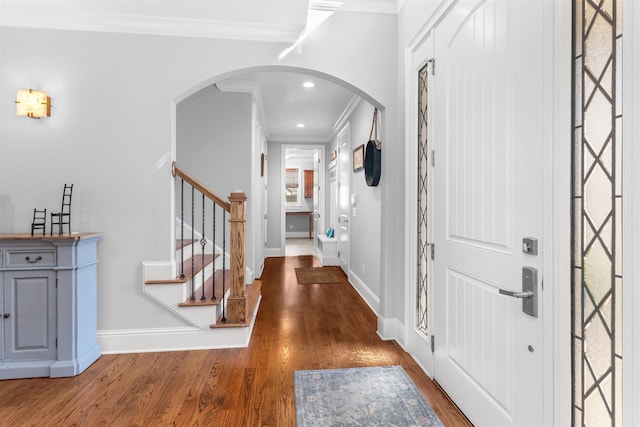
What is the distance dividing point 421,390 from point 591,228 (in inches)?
56.8

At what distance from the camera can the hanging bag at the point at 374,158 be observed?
3.23 metres

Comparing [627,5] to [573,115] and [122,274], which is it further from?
[122,274]

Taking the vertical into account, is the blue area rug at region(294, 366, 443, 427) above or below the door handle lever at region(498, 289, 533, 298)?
below

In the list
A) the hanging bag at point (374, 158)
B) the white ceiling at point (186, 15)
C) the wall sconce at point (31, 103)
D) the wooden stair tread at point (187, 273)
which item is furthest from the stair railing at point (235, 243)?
the hanging bag at point (374, 158)

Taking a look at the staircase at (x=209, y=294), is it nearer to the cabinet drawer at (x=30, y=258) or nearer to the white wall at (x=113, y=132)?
the white wall at (x=113, y=132)

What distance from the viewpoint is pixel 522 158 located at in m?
1.37

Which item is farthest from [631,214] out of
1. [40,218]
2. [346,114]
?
[346,114]

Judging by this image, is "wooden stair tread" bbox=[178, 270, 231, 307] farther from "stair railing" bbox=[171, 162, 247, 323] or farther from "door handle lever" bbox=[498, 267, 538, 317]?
"door handle lever" bbox=[498, 267, 538, 317]

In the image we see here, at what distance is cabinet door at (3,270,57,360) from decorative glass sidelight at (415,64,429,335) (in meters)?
2.56

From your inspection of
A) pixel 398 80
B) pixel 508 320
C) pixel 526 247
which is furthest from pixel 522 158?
pixel 398 80

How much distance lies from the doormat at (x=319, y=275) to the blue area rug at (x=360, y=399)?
2.63 meters

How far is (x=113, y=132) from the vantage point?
2.58 metres

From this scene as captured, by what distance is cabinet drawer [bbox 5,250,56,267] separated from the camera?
87.2 inches

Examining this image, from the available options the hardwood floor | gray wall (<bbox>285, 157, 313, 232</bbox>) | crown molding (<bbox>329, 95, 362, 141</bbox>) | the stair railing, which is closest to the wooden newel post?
the stair railing
